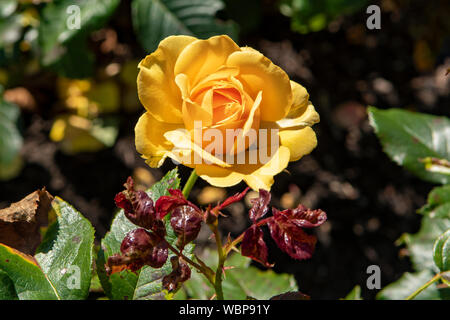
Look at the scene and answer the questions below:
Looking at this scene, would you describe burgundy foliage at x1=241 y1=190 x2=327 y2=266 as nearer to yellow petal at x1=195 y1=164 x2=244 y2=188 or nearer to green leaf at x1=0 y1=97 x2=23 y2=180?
yellow petal at x1=195 y1=164 x2=244 y2=188

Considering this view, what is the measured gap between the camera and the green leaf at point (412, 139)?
1140 millimetres

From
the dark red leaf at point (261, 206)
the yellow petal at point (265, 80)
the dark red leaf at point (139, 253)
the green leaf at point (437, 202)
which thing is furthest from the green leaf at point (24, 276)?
the green leaf at point (437, 202)

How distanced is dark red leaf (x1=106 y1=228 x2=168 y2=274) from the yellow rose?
0.13m

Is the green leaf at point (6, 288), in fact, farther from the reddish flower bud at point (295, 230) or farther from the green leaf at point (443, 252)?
the green leaf at point (443, 252)

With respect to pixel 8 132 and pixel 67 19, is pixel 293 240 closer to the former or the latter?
pixel 67 19

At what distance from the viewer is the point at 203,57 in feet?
2.47

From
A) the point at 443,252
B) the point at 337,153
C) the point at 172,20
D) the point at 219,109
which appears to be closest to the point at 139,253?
the point at 219,109

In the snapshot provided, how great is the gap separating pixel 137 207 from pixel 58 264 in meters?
0.22

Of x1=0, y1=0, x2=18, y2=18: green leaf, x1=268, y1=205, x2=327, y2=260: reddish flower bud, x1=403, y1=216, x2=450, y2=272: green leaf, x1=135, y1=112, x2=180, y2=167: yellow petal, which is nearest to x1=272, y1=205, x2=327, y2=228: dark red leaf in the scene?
x1=268, y1=205, x2=327, y2=260: reddish flower bud

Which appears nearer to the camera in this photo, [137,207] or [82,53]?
[137,207]

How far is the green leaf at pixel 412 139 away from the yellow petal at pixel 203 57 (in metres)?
0.53

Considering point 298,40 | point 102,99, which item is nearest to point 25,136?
A: point 102,99
